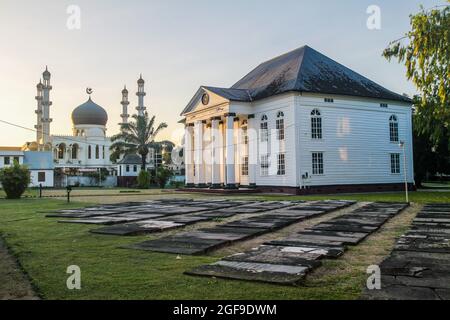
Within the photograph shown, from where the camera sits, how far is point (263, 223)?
1120cm

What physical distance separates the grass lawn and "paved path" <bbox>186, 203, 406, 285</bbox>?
19 centimetres

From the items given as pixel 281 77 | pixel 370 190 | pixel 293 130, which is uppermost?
pixel 281 77

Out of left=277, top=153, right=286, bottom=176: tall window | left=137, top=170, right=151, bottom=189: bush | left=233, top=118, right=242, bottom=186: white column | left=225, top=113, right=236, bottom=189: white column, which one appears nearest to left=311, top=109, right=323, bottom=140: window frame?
left=277, top=153, right=286, bottom=176: tall window

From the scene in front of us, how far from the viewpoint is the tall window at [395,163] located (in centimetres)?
3438

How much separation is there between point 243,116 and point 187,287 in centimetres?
3120

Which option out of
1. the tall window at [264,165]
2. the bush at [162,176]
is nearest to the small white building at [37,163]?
the bush at [162,176]

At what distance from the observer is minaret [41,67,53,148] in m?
73.4

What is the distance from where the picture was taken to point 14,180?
27.8 meters

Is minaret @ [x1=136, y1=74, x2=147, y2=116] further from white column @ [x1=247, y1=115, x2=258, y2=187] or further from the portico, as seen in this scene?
white column @ [x1=247, y1=115, x2=258, y2=187]

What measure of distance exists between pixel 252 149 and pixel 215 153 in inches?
154

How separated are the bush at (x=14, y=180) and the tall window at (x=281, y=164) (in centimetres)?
1780

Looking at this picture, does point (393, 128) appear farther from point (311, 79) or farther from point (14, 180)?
point (14, 180)
